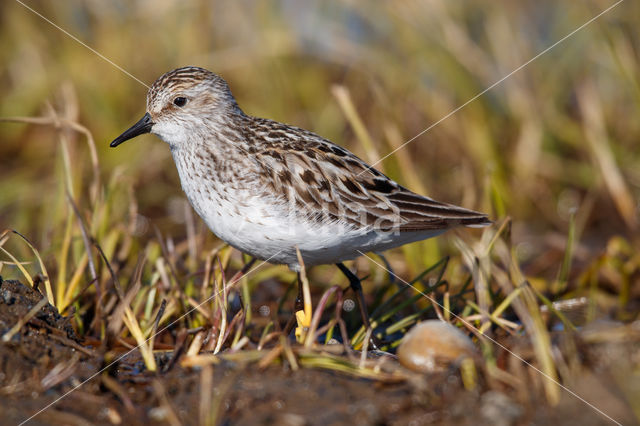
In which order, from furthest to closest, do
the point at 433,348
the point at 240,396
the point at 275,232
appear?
1. the point at 275,232
2. the point at 433,348
3. the point at 240,396

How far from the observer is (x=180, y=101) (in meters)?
4.55

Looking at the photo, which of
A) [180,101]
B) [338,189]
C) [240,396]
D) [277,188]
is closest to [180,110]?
[180,101]

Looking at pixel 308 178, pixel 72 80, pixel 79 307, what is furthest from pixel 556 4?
pixel 79 307

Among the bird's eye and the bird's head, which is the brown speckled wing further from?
the bird's eye

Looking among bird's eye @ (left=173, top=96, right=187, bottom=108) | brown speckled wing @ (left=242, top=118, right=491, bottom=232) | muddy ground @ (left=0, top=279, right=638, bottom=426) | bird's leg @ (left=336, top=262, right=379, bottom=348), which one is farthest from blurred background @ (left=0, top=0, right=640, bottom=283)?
muddy ground @ (left=0, top=279, right=638, bottom=426)

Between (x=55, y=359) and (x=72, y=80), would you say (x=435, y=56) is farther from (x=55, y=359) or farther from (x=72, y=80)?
(x=55, y=359)

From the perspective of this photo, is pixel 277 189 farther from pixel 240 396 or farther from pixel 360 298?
pixel 240 396

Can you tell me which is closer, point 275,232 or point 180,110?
point 275,232

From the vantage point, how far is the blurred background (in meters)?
6.46

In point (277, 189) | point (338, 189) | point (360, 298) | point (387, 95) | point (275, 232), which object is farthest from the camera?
point (387, 95)

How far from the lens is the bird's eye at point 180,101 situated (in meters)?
4.54

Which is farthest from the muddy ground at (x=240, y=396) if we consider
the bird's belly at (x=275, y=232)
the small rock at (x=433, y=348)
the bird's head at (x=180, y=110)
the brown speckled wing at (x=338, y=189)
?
the bird's head at (x=180, y=110)

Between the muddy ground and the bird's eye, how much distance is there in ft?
5.07

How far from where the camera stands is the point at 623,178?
20.7 feet
